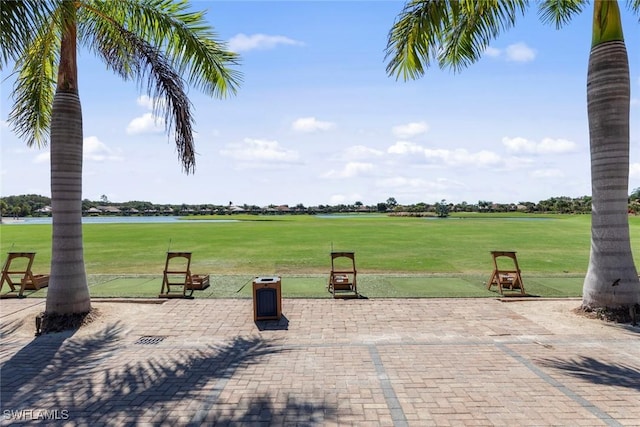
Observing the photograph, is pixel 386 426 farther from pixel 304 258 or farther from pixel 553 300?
pixel 304 258

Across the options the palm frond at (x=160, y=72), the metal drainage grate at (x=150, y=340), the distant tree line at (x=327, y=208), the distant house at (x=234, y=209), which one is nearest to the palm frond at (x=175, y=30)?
the palm frond at (x=160, y=72)

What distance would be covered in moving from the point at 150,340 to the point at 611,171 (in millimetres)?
10461

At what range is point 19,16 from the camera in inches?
194

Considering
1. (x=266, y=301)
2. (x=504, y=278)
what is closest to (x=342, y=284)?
(x=266, y=301)

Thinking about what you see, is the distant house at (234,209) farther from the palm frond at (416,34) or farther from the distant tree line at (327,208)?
the palm frond at (416,34)

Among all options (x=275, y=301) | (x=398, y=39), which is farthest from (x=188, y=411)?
(x=398, y=39)

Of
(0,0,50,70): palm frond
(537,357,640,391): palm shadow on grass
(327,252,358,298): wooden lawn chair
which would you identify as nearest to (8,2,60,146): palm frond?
(0,0,50,70): palm frond

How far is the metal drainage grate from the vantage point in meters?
7.50

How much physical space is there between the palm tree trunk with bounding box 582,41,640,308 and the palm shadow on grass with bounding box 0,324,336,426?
24.7 ft

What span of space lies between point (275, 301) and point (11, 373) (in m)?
4.74

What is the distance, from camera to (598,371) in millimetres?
5949

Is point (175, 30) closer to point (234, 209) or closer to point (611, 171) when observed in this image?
point (611, 171)

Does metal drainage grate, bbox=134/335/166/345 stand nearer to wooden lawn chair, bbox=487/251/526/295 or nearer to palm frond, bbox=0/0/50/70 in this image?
palm frond, bbox=0/0/50/70

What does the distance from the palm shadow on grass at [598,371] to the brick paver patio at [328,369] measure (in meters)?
0.03
